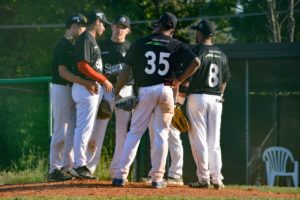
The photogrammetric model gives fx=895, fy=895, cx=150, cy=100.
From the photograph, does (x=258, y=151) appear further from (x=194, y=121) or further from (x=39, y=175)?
(x=194, y=121)

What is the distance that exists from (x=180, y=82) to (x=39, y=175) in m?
3.63

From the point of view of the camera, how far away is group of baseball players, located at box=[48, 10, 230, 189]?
999cm

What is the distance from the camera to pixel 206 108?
10602 millimetres

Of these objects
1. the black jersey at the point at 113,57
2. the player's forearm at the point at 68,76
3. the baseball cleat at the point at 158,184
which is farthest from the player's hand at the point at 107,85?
the baseball cleat at the point at 158,184

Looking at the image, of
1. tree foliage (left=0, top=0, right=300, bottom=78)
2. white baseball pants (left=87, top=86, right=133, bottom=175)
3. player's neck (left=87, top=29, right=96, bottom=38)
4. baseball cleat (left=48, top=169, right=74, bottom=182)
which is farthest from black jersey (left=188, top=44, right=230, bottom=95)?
tree foliage (left=0, top=0, right=300, bottom=78)

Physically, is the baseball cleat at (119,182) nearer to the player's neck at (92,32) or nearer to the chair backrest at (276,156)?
the player's neck at (92,32)

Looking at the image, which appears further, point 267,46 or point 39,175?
point 267,46

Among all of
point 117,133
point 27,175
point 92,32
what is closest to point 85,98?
point 117,133

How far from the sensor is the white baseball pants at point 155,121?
9938 mm

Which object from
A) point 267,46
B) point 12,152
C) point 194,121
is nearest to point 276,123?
point 267,46

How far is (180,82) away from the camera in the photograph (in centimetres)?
1011

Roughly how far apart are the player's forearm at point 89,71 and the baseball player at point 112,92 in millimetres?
518

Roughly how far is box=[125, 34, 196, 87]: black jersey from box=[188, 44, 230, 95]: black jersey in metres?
0.59

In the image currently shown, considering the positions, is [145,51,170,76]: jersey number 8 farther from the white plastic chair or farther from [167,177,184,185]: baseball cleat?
the white plastic chair
